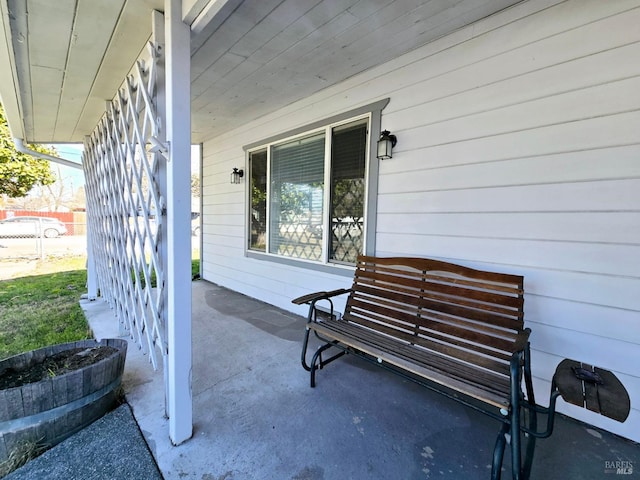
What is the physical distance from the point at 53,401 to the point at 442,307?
2.26m

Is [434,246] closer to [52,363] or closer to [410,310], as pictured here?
[410,310]

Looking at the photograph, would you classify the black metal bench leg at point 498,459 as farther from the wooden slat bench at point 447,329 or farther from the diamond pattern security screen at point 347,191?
the diamond pattern security screen at point 347,191

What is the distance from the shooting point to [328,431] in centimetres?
158

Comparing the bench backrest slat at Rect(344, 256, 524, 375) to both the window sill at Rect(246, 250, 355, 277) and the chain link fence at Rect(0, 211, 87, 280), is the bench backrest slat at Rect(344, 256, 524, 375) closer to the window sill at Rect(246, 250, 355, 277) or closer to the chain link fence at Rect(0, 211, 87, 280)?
the window sill at Rect(246, 250, 355, 277)

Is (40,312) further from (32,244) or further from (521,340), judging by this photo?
(32,244)

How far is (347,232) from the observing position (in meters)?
2.86

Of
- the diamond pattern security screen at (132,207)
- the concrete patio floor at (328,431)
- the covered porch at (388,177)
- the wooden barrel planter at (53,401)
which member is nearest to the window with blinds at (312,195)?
the covered porch at (388,177)

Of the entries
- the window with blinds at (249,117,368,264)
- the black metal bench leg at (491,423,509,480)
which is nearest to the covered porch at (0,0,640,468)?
the window with blinds at (249,117,368,264)

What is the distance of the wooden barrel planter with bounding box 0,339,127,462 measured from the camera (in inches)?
52.2

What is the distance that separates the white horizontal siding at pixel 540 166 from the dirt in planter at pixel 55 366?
2.28 m

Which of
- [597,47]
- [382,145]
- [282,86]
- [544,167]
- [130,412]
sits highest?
[282,86]

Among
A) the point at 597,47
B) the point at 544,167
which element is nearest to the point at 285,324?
Result: the point at 544,167

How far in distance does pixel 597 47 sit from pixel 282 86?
240 centimetres

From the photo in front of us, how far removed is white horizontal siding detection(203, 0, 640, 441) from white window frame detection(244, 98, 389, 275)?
11 cm
